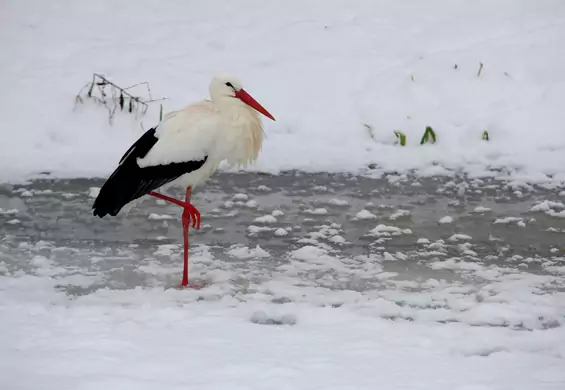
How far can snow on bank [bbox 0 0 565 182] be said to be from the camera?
8.04 meters

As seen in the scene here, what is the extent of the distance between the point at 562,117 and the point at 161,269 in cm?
464

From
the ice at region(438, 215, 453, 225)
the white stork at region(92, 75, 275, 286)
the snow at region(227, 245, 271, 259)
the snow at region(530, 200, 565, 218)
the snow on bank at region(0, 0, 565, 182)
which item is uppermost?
the snow on bank at region(0, 0, 565, 182)

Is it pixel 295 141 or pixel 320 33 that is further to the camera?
pixel 320 33

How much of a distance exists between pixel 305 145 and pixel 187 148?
2826 mm

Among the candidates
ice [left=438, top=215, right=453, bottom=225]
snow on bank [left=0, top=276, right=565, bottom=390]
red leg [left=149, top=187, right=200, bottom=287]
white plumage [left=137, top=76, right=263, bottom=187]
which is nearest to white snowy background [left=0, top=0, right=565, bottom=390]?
snow on bank [left=0, top=276, right=565, bottom=390]

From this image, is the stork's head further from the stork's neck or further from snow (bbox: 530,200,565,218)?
snow (bbox: 530,200,565,218)

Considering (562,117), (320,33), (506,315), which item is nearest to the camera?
(506,315)

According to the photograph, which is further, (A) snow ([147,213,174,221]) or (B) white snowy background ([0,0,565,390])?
(A) snow ([147,213,174,221])

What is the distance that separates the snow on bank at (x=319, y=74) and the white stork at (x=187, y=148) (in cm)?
202

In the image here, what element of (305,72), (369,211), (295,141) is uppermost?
(305,72)

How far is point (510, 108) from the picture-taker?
873cm

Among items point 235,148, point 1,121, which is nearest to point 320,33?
point 1,121

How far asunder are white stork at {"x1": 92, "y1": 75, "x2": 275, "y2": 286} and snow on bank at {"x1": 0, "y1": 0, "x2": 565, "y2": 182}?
202 cm

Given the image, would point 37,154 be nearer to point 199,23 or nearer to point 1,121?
point 1,121
